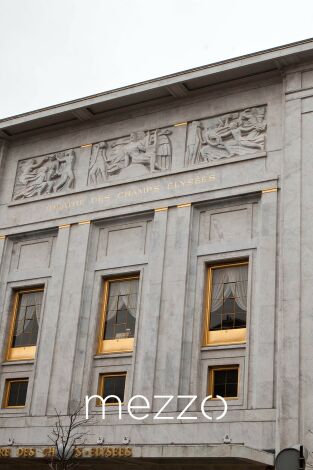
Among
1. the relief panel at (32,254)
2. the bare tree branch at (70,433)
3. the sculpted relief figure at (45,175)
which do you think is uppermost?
the sculpted relief figure at (45,175)

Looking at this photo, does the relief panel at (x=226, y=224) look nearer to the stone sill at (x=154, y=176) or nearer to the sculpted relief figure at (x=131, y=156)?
the stone sill at (x=154, y=176)

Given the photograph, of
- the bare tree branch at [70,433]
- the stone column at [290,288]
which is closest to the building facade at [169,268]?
the stone column at [290,288]

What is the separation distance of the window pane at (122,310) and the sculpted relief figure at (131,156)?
12.3ft

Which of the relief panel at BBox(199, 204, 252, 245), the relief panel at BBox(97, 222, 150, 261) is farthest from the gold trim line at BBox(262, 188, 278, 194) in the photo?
the relief panel at BBox(97, 222, 150, 261)

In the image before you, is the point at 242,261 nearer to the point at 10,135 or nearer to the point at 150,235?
the point at 150,235

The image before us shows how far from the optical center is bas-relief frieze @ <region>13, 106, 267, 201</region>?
80.7 feet

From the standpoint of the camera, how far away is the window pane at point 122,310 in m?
24.4

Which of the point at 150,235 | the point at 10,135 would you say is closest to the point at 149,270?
the point at 150,235

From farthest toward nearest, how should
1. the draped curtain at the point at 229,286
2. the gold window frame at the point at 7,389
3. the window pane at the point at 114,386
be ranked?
1. the gold window frame at the point at 7,389
2. the window pane at the point at 114,386
3. the draped curtain at the point at 229,286

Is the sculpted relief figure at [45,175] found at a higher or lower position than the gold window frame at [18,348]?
higher

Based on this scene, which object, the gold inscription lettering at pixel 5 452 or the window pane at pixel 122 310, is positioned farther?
the window pane at pixel 122 310

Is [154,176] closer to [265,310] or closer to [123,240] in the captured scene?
[123,240]

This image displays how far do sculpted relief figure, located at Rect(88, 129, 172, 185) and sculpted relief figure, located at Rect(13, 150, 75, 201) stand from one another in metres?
0.93

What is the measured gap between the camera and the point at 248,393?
2130cm
